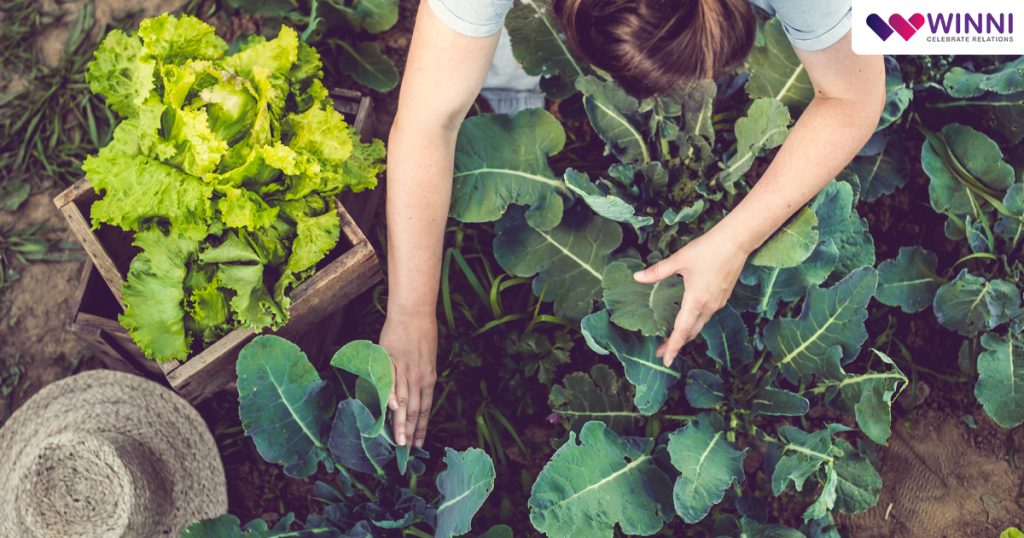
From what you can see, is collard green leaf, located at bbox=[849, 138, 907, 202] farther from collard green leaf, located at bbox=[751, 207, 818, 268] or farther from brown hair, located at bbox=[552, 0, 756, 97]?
brown hair, located at bbox=[552, 0, 756, 97]

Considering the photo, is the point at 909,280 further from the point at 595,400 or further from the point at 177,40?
the point at 177,40

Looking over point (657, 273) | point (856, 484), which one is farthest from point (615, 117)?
point (856, 484)

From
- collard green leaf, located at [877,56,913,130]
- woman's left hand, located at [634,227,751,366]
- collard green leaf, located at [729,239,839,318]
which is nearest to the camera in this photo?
woman's left hand, located at [634,227,751,366]

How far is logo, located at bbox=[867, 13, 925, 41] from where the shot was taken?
5.77 ft

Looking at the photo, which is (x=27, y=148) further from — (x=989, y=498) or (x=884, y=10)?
(x=989, y=498)

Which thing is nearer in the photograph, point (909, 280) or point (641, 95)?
point (641, 95)

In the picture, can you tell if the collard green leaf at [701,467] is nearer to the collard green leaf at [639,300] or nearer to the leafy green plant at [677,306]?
the leafy green plant at [677,306]

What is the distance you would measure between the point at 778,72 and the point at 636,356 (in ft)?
2.98

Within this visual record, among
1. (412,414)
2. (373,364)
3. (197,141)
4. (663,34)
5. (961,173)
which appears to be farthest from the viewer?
(961,173)

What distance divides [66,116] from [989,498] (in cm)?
312

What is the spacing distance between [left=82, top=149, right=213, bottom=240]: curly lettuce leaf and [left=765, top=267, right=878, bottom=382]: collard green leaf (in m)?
1.46

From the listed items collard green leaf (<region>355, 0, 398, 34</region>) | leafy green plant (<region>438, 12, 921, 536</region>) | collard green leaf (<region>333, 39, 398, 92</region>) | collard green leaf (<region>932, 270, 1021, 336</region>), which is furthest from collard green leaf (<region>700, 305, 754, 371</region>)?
collard green leaf (<region>355, 0, 398, 34</region>)

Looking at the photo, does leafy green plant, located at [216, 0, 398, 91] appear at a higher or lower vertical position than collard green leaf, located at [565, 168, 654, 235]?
higher

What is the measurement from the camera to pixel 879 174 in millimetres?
2361
